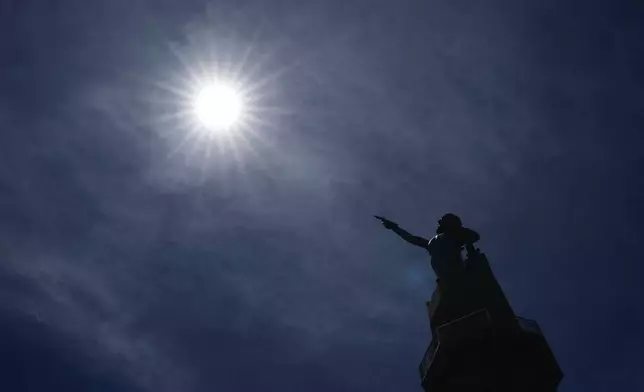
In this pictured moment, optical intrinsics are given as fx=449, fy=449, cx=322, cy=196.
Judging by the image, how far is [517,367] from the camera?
30375 millimetres

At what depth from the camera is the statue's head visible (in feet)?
138

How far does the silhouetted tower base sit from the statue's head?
10.1 m

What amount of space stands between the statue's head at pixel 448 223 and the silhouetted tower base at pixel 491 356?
10.1 m

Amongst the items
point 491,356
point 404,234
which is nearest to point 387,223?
point 404,234

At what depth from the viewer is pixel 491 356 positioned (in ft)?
99.8

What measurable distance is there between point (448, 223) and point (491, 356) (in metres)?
14.5

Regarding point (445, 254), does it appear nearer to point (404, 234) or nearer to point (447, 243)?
point (447, 243)

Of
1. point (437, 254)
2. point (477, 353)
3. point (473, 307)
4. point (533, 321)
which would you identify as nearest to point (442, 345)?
point (477, 353)

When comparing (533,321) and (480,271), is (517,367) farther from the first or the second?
(480,271)

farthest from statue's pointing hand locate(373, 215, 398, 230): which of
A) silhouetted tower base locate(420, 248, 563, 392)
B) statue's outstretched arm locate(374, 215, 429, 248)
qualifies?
silhouetted tower base locate(420, 248, 563, 392)

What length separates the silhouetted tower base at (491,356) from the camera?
98.7ft

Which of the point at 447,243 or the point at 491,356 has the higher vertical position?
the point at 447,243

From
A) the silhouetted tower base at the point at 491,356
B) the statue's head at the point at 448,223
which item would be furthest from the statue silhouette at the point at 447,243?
the silhouetted tower base at the point at 491,356

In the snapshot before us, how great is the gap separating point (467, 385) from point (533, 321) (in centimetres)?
683
